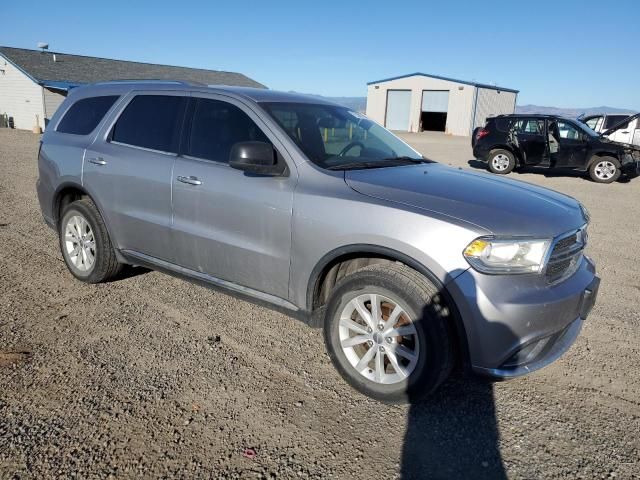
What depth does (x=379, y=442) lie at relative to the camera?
268cm

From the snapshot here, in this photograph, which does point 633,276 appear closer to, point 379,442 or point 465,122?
point 379,442

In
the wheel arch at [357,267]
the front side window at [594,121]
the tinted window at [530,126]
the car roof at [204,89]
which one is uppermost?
the front side window at [594,121]

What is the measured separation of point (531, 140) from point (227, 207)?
13.1 meters

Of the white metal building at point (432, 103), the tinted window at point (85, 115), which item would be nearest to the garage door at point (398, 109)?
the white metal building at point (432, 103)

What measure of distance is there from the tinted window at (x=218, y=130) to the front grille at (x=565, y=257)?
2.02 m

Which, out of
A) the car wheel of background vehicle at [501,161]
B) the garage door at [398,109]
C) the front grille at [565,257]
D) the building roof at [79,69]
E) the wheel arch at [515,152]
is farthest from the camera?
the garage door at [398,109]

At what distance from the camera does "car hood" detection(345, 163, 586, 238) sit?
273 cm

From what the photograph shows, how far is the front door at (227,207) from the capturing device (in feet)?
10.7

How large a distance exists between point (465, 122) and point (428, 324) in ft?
133

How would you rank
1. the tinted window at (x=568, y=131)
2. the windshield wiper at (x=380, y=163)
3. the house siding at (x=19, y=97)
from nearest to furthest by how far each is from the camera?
1. the windshield wiper at (x=380, y=163)
2. the tinted window at (x=568, y=131)
3. the house siding at (x=19, y=97)

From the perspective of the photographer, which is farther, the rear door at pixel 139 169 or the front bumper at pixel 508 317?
the rear door at pixel 139 169

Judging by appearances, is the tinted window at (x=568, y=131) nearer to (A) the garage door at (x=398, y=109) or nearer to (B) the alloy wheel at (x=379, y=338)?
(B) the alloy wheel at (x=379, y=338)

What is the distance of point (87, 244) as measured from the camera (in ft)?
15.1

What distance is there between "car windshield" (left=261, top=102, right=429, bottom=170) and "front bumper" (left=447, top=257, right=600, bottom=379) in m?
1.27
